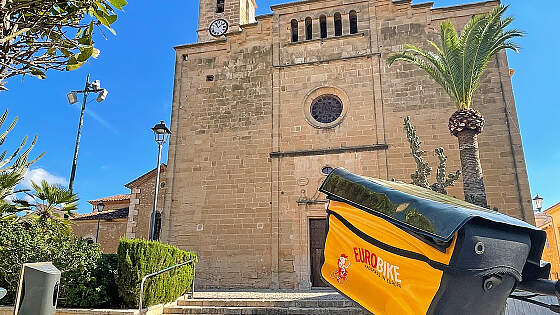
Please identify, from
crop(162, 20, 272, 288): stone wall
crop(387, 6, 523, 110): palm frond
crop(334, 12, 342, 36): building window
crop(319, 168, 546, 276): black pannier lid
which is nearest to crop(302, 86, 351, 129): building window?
crop(162, 20, 272, 288): stone wall

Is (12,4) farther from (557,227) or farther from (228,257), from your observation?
(557,227)

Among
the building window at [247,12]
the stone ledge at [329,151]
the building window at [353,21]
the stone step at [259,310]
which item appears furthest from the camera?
the building window at [247,12]

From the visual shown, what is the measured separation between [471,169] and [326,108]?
5664 millimetres

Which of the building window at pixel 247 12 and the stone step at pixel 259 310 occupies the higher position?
the building window at pixel 247 12

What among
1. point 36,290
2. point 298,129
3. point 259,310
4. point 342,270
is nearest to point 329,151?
point 298,129

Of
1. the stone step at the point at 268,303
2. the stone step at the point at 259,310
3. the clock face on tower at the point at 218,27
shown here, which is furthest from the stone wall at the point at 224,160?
the clock face on tower at the point at 218,27

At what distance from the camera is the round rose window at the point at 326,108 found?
45.1 feet

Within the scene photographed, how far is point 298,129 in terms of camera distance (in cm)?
1370

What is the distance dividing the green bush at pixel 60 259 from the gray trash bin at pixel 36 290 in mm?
4287

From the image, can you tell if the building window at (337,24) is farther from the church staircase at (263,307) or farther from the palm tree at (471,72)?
the church staircase at (263,307)

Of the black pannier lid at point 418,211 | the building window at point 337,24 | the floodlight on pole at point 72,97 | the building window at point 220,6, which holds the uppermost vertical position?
the building window at point 220,6

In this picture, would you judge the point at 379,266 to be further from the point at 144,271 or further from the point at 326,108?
the point at 326,108

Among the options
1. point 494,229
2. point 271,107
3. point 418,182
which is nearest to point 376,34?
point 271,107

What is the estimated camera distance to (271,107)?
46.7 ft
